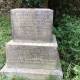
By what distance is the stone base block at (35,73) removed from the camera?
Answer: 3.21 m

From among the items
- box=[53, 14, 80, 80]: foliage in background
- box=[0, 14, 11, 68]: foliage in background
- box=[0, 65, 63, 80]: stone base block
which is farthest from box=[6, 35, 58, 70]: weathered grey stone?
box=[53, 14, 80, 80]: foliage in background

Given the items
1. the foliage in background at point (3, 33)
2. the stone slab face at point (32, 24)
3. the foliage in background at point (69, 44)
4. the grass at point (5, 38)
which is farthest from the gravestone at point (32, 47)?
the foliage in background at point (69, 44)

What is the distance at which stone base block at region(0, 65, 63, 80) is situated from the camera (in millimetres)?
3209

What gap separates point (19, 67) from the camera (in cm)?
341

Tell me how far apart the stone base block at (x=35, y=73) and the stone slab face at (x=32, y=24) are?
2.13 ft

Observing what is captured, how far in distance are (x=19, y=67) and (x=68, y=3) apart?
558cm

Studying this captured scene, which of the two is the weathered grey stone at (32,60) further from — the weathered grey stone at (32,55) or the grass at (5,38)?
the grass at (5,38)

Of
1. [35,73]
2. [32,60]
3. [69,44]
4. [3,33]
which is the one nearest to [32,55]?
[32,60]

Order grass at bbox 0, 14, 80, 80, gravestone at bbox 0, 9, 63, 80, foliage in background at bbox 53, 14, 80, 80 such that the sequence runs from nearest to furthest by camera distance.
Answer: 1. grass at bbox 0, 14, 80, 80
2. gravestone at bbox 0, 9, 63, 80
3. foliage in background at bbox 53, 14, 80, 80

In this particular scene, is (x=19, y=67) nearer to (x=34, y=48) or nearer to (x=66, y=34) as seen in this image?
(x=34, y=48)

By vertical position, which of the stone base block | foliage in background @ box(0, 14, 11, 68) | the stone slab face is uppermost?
the stone slab face

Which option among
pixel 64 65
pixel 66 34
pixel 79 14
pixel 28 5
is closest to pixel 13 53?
pixel 64 65

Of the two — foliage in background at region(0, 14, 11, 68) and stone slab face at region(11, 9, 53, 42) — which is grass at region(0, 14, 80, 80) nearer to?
foliage in background at region(0, 14, 11, 68)

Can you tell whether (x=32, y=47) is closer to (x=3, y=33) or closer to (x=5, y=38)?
(x=5, y=38)
